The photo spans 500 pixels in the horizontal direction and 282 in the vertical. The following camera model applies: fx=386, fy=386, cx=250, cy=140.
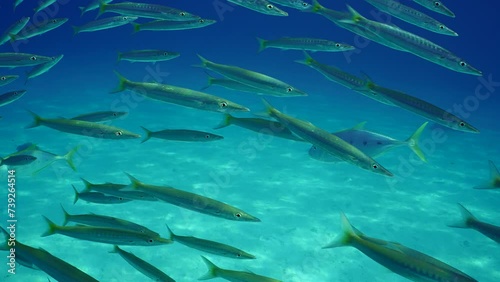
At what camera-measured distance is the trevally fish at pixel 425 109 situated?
372cm

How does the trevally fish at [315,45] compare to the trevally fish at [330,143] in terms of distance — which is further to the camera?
the trevally fish at [315,45]

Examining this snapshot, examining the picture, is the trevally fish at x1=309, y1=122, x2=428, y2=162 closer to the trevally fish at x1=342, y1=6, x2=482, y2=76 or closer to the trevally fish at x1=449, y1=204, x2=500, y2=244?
the trevally fish at x1=342, y1=6, x2=482, y2=76

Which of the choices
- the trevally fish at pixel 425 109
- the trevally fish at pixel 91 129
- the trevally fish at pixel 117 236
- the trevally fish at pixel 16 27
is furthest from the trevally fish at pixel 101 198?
the trevally fish at pixel 16 27

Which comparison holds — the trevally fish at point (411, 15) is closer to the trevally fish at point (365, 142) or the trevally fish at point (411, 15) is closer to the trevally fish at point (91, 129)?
the trevally fish at point (365, 142)

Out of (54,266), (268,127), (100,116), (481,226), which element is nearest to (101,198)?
(100,116)

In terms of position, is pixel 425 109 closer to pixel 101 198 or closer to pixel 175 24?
pixel 101 198

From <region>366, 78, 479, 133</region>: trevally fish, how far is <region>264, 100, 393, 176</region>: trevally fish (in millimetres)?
846

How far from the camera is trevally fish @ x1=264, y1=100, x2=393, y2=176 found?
337 cm

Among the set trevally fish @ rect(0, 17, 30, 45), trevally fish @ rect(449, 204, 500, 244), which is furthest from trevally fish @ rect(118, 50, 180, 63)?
trevally fish @ rect(449, 204, 500, 244)

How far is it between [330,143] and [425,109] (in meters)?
1.07

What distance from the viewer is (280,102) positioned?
23156 millimetres

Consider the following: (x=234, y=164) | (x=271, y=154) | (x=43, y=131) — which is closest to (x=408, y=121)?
(x=271, y=154)

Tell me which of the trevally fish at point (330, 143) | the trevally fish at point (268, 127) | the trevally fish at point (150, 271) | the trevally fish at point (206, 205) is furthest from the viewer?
the trevally fish at point (268, 127)

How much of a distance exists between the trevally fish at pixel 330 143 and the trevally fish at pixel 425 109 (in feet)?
2.77
